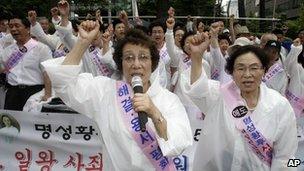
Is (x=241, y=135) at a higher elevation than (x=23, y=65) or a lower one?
lower

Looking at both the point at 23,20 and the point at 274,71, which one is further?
the point at 274,71

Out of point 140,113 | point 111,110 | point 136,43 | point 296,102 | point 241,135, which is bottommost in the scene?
point 296,102

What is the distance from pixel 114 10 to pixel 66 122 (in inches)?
657

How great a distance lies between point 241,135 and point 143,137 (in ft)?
2.98

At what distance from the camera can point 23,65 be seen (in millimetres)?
6184

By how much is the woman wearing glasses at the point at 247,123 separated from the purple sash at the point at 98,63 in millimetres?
3151

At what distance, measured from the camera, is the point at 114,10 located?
21.4 metres

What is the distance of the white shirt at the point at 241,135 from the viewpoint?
3.32 metres

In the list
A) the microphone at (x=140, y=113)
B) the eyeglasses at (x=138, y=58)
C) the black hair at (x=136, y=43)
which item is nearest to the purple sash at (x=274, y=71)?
the black hair at (x=136, y=43)

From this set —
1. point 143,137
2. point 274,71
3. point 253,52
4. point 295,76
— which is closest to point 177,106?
point 143,137

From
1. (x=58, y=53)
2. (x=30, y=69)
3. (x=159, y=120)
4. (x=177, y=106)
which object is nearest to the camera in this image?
(x=159, y=120)

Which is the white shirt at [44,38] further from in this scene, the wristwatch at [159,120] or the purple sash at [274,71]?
the wristwatch at [159,120]

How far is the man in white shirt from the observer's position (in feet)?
20.3

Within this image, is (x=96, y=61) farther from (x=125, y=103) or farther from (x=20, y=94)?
(x=125, y=103)
